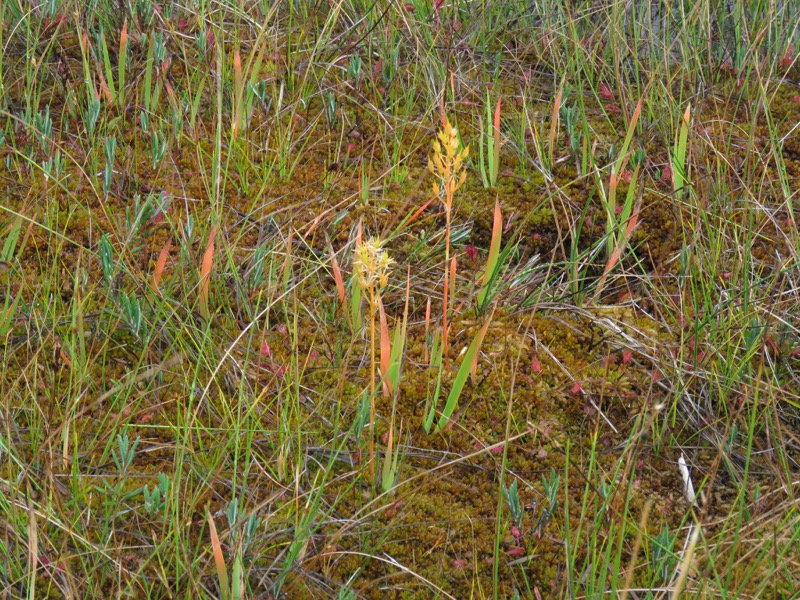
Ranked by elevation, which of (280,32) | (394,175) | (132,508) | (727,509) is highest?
(280,32)

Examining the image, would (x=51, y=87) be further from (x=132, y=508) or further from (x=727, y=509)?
(x=727, y=509)

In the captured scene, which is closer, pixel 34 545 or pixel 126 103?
pixel 34 545

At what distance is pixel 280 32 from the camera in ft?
11.0

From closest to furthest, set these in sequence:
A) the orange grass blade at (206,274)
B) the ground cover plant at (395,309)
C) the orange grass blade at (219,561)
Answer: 1. the orange grass blade at (219,561)
2. the ground cover plant at (395,309)
3. the orange grass blade at (206,274)

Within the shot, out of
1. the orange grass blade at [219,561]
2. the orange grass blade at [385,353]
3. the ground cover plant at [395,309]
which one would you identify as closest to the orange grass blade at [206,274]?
the ground cover plant at [395,309]

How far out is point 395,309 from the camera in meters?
2.42

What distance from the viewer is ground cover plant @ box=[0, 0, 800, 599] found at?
5.88 ft

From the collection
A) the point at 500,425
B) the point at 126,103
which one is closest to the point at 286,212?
the point at 126,103

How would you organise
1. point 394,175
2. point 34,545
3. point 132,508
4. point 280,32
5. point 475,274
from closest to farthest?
point 34,545, point 132,508, point 475,274, point 394,175, point 280,32

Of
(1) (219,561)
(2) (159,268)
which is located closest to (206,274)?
(2) (159,268)

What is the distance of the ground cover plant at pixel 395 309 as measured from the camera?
5.88 feet

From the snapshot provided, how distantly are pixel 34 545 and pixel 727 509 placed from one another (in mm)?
1560

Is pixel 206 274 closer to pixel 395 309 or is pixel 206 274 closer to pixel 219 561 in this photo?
pixel 395 309

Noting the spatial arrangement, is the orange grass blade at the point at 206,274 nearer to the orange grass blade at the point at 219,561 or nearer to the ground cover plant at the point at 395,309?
the ground cover plant at the point at 395,309
